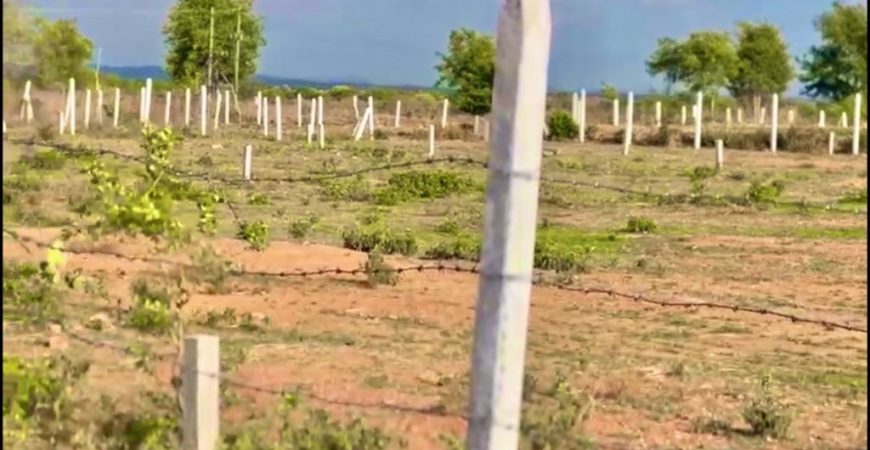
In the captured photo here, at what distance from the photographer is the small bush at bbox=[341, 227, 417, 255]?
14750 millimetres

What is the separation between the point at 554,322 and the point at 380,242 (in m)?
4.37

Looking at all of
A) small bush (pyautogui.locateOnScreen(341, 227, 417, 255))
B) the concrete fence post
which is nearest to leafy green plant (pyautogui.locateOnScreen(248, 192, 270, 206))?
small bush (pyautogui.locateOnScreen(341, 227, 417, 255))

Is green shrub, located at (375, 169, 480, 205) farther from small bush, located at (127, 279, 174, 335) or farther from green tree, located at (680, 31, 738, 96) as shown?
green tree, located at (680, 31, 738, 96)

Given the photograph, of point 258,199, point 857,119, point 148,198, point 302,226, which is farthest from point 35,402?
point 258,199

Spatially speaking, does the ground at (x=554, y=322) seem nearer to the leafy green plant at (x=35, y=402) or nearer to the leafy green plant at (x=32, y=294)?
the leafy green plant at (x=32, y=294)

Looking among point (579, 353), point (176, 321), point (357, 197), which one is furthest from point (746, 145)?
point (176, 321)

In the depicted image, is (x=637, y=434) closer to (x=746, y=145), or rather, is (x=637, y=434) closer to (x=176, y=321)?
(x=176, y=321)

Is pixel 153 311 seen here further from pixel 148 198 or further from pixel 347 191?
pixel 347 191

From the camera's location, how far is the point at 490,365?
3.63 metres

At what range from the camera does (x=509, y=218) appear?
140 inches

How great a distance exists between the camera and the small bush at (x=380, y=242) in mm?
14750

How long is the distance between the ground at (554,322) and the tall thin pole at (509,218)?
1838 mm

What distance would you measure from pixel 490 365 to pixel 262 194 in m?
17.9

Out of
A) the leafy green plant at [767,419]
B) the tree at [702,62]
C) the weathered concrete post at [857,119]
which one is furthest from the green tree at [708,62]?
the leafy green plant at [767,419]
